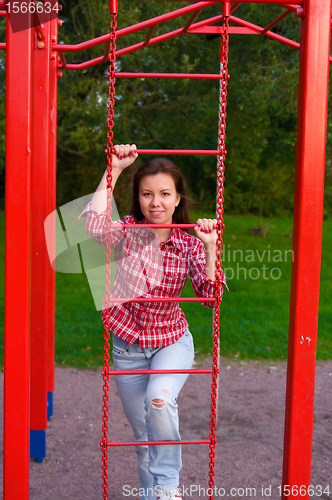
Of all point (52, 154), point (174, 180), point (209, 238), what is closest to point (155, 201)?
point (174, 180)

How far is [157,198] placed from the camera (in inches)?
95.0

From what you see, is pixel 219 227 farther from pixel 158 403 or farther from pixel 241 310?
pixel 241 310

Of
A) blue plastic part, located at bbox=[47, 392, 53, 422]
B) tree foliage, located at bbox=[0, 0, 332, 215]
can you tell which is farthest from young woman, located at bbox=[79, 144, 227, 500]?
tree foliage, located at bbox=[0, 0, 332, 215]

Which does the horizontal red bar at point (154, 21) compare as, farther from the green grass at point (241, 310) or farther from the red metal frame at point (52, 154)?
the green grass at point (241, 310)

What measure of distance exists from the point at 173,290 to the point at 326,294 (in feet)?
20.4

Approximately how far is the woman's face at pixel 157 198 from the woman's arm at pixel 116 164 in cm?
22

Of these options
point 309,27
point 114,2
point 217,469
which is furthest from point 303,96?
point 217,469

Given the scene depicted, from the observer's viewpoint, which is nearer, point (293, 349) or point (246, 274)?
point (293, 349)

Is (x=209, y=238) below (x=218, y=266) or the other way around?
the other way around

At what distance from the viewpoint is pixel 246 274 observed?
9320mm

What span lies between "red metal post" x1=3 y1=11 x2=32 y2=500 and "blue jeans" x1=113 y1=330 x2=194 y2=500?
548mm

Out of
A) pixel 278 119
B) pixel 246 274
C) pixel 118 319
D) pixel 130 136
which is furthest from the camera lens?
pixel 278 119

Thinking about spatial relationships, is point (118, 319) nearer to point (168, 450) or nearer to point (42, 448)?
point (168, 450)

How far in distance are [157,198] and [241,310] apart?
Result: 508cm
